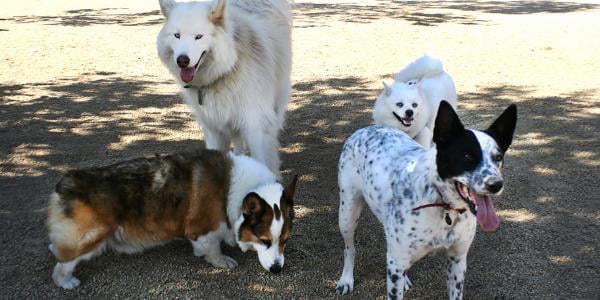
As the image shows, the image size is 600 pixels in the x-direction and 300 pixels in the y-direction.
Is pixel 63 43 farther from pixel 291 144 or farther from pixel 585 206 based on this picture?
pixel 585 206

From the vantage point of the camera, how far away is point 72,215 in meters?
3.82

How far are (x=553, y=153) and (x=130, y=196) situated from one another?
4.87 m

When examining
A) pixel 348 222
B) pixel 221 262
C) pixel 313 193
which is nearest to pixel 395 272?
pixel 348 222

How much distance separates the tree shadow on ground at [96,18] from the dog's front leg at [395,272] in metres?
13.9

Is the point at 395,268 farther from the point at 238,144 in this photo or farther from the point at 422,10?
the point at 422,10

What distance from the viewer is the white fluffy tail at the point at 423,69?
5855 millimetres

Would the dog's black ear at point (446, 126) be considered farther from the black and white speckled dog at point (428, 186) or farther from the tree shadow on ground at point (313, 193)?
the tree shadow on ground at point (313, 193)

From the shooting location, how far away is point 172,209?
13.6 feet

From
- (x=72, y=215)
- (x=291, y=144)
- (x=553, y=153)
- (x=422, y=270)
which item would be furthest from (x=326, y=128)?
(x=72, y=215)

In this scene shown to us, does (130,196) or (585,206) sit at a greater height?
(130,196)

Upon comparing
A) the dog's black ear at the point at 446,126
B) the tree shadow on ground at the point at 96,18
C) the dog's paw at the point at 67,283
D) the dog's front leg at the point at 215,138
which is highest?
the dog's black ear at the point at 446,126

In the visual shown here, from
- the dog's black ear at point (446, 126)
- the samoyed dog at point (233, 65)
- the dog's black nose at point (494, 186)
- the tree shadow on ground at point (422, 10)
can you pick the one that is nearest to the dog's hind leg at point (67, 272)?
the samoyed dog at point (233, 65)

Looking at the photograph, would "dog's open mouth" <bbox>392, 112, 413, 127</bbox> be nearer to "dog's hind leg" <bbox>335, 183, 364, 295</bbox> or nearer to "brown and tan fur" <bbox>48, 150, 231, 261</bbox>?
"dog's hind leg" <bbox>335, 183, 364, 295</bbox>

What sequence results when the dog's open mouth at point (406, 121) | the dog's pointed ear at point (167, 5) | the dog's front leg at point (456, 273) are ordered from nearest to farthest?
1. the dog's front leg at point (456, 273)
2. the dog's pointed ear at point (167, 5)
3. the dog's open mouth at point (406, 121)
